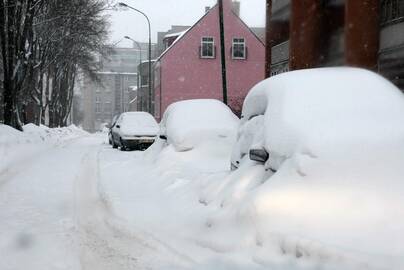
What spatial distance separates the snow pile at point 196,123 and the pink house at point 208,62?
30316 mm

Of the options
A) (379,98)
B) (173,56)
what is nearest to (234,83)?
(173,56)

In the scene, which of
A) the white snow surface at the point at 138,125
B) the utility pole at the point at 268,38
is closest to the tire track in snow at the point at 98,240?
the white snow surface at the point at 138,125

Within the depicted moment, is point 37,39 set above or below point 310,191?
above

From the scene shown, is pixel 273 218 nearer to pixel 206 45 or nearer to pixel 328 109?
pixel 328 109

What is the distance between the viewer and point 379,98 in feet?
19.9

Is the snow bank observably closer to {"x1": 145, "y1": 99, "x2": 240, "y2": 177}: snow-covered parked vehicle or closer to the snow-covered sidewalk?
{"x1": 145, "y1": 99, "x2": 240, "y2": 177}: snow-covered parked vehicle

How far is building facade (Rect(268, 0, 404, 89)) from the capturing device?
41.5 feet

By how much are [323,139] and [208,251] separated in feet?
5.08

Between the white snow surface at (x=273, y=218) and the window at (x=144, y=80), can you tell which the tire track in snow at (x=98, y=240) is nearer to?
the white snow surface at (x=273, y=218)

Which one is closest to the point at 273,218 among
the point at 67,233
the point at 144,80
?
the point at 67,233

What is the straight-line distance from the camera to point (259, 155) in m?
6.17

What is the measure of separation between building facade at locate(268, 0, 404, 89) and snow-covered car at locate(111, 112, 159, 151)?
20.1 feet

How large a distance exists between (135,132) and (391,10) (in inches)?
391

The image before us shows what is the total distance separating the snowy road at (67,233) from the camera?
5.00 meters
